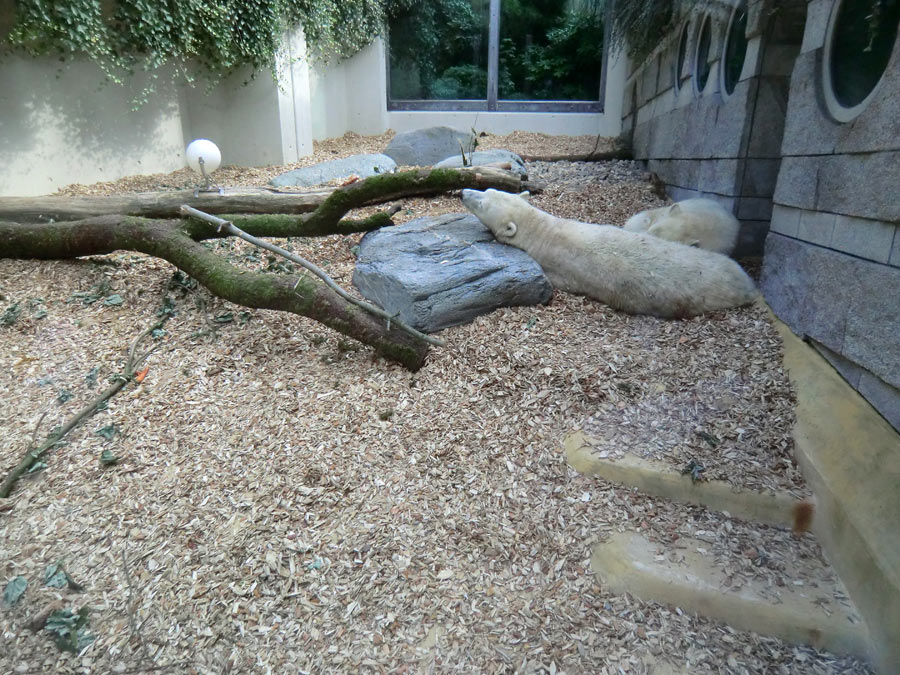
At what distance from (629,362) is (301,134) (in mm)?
8559

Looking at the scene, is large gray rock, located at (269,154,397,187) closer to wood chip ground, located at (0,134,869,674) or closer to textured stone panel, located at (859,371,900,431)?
wood chip ground, located at (0,134,869,674)

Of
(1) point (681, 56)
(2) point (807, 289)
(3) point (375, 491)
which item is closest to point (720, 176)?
(2) point (807, 289)

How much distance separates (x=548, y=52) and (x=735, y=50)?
7123 mm

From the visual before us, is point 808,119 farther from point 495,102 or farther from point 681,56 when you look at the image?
point 495,102

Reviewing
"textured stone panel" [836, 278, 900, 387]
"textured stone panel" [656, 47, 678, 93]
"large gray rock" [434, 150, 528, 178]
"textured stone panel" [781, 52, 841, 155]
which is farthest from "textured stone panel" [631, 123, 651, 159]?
"textured stone panel" [836, 278, 900, 387]

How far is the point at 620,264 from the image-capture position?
12.1 ft

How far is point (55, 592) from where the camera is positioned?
203 cm

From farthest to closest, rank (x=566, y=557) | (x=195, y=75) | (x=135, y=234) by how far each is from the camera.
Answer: (x=195, y=75), (x=135, y=234), (x=566, y=557)

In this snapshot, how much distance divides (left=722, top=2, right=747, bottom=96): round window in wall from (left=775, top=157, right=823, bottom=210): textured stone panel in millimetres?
1738

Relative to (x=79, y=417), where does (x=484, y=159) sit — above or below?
above

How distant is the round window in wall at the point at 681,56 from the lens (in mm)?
6293

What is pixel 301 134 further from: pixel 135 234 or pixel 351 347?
pixel 351 347

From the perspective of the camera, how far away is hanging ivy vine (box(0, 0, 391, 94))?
5.95m

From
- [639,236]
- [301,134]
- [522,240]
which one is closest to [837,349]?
[639,236]
